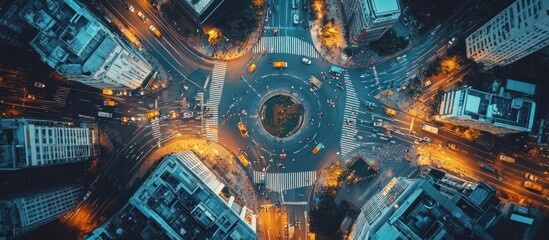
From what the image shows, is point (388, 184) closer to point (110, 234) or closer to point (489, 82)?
point (489, 82)

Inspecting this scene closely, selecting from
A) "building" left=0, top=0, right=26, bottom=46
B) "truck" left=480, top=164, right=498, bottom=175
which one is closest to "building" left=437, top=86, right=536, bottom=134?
"truck" left=480, top=164, right=498, bottom=175

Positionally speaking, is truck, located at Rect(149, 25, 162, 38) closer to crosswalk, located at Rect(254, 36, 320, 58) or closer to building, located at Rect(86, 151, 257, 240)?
crosswalk, located at Rect(254, 36, 320, 58)

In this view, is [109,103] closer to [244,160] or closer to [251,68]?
[251,68]

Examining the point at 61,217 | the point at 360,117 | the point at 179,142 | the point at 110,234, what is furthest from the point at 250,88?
the point at 61,217

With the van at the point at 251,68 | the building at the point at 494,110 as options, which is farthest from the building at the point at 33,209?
the building at the point at 494,110

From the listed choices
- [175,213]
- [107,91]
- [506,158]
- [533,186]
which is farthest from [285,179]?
[533,186]
